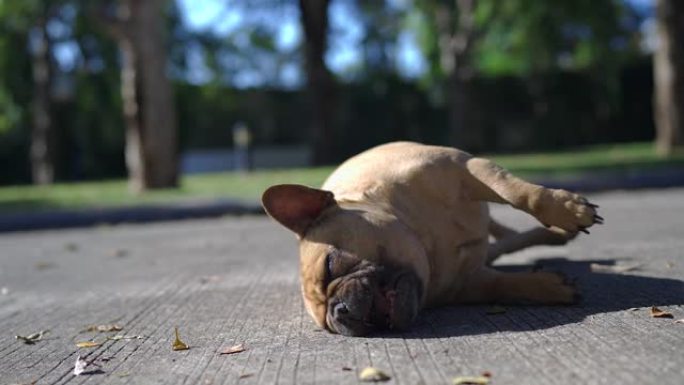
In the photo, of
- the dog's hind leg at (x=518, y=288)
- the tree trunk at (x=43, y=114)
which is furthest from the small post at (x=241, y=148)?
the dog's hind leg at (x=518, y=288)

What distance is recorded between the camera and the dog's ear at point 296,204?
3.86 meters

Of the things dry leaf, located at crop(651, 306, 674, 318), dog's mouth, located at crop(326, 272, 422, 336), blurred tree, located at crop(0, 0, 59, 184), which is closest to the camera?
dog's mouth, located at crop(326, 272, 422, 336)

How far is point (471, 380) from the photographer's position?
284cm

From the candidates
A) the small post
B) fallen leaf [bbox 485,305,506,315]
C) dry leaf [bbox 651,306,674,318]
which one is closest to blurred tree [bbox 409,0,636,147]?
the small post

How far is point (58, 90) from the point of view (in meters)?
27.5

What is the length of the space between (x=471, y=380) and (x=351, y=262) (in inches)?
33.6

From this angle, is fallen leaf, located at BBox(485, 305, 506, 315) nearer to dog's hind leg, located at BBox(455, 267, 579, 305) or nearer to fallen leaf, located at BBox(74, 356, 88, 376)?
dog's hind leg, located at BBox(455, 267, 579, 305)

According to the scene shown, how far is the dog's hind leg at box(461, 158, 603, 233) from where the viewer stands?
395cm

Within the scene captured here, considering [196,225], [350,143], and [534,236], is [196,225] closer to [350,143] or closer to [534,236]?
[534,236]

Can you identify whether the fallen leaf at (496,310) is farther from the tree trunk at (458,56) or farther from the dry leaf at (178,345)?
the tree trunk at (458,56)

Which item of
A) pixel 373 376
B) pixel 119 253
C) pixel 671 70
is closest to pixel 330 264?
pixel 373 376

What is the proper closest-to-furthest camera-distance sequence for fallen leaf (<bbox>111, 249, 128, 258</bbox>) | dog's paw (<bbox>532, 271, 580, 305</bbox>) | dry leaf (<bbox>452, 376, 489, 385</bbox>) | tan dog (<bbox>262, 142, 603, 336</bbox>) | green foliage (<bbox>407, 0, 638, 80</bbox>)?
1. dry leaf (<bbox>452, 376, 489, 385</bbox>)
2. tan dog (<bbox>262, 142, 603, 336</bbox>)
3. dog's paw (<bbox>532, 271, 580, 305</bbox>)
4. fallen leaf (<bbox>111, 249, 128, 258</bbox>)
5. green foliage (<bbox>407, 0, 638, 80</bbox>)

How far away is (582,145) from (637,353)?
27166 mm

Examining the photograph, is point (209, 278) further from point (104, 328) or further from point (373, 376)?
point (373, 376)
